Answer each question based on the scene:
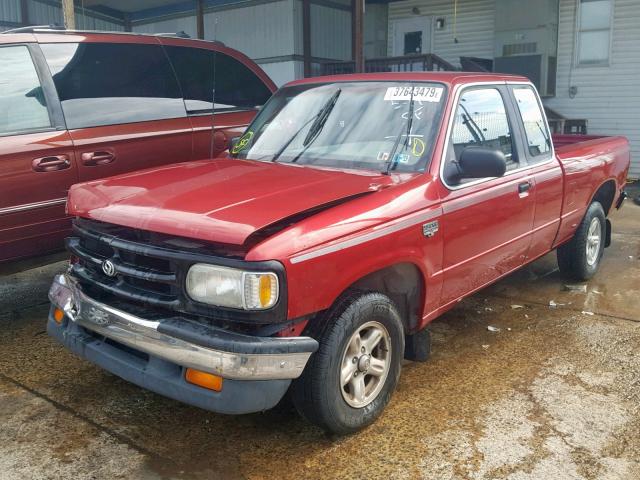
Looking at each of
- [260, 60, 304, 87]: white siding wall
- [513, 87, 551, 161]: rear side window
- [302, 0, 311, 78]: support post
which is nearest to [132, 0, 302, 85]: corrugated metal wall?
[260, 60, 304, 87]: white siding wall

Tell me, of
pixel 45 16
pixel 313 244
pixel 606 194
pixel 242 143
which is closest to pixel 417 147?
pixel 313 244

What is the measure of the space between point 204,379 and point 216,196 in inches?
34.3

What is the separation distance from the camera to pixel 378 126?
369 cm

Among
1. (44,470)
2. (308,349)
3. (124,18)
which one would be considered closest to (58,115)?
(44,470)

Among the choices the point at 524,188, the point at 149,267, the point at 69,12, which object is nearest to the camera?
the point at 149,267

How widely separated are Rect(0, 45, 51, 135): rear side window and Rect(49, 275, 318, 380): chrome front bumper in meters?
2.03

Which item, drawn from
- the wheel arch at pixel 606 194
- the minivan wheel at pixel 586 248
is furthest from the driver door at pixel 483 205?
the wheel arch at pixel 606 194

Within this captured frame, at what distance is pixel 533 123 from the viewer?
15.1 ft

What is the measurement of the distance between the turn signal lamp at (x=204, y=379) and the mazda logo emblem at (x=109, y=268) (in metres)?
0.65

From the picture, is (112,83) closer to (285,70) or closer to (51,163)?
(51,163)

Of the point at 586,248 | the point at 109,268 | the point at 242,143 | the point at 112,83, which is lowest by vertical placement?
the point at 586,248

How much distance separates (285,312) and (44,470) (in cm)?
137

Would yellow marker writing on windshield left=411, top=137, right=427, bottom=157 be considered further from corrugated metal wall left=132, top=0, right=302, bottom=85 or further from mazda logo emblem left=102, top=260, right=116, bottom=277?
corrugated metal wall left=132, top=0, right=302, bottom=85

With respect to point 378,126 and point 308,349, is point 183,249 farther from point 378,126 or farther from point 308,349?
point 378,126
